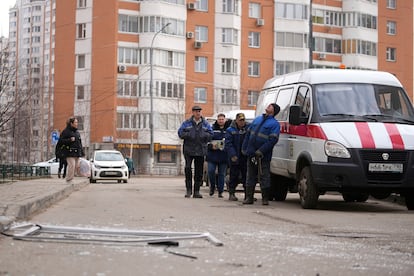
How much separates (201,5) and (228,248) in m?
61.0

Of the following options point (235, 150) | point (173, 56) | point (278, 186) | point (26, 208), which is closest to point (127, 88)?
point (173, 56)

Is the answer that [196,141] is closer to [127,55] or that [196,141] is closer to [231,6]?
[127,55]

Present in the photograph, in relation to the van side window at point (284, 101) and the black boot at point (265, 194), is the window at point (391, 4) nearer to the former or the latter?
the van side window at point (284, 101)

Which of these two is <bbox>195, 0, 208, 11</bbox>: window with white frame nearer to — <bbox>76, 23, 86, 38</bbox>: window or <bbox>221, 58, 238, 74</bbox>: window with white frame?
<bbox>221, 58, 238, 74</bbox>: window with white frame

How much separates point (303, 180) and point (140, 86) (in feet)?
167

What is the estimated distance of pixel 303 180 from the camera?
12859 mm

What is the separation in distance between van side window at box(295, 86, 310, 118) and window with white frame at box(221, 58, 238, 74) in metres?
52.5

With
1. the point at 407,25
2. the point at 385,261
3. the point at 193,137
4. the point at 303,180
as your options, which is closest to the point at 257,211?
the point at 303,180

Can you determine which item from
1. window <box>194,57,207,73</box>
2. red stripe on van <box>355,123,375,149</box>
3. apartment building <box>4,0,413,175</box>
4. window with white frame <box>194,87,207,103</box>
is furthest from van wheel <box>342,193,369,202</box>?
window <box>194,57,207,73</box>

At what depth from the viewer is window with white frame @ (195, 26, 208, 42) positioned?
215 ft

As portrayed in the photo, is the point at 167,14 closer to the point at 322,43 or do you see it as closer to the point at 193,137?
the point at 322,43

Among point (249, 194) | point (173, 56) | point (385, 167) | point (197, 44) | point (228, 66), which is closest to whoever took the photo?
point (385, 167)

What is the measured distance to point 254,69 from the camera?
223 feet

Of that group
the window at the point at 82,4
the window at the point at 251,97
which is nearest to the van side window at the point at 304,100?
the window at the point at 251,97
